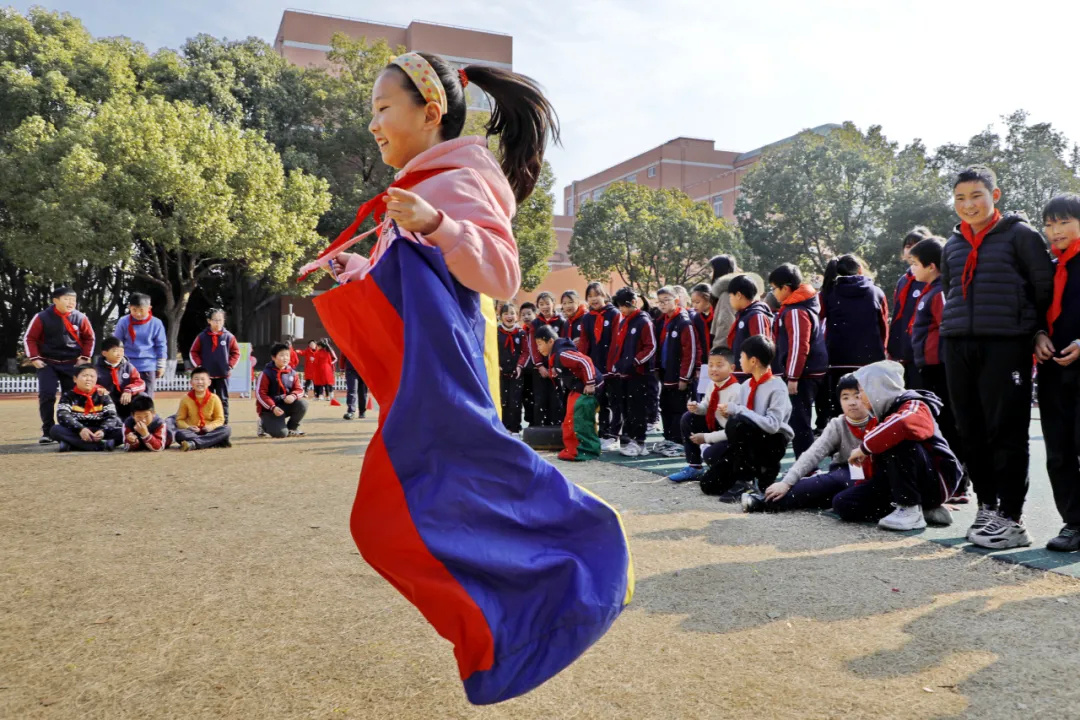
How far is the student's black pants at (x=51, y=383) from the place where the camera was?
376 inches

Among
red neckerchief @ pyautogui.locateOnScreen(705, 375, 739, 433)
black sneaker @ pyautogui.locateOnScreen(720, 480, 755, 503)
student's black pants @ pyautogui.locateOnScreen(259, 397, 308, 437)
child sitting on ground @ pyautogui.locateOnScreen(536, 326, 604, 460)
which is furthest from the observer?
student's black pants @ pyautogui.locateOnScreen(259, 397, 308, 437)

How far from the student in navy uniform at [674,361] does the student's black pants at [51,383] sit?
6.75 m

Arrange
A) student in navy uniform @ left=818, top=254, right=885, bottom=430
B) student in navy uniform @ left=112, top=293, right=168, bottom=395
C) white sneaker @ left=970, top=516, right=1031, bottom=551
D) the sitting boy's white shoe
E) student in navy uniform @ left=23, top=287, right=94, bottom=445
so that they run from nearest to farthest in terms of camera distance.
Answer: white sneaker @ left=970, top=516, right=1031, bottom=551, the sitting boy's white shoe, student in navy uniform @ left=818, top=254, right=885, bottom=430, student in navy uniform @ left=23, top=287, right=94, bottom=445, student in navy uniform @ left=112, top=293, right=168, bottom=395

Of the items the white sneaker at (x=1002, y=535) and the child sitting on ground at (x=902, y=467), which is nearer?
the white sneaker at (x=1002, y=535)

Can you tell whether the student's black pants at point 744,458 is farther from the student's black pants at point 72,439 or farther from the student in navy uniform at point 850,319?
the student's black pants at point 72,439

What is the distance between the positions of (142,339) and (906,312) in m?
8.58

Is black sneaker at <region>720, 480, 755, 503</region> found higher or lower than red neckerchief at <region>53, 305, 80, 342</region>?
lower

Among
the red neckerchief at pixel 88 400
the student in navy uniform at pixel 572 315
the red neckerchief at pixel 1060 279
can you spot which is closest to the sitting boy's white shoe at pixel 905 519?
the red neckerchief at pixel 1060 279

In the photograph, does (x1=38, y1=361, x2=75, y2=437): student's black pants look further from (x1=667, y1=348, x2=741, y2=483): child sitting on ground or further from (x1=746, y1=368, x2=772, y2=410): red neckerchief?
(x1=746, y1=368, x2=772, y2=410): red neckerchief

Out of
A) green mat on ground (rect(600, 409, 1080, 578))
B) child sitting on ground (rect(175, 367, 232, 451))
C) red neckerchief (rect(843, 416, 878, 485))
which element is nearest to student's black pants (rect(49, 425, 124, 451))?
child sitting on ground (rect(175, 367, 232, 451))

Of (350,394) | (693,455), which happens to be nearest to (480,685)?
(693,455)

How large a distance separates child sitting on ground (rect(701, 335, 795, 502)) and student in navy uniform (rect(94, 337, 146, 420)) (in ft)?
23.1

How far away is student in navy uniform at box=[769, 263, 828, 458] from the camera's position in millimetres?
6973

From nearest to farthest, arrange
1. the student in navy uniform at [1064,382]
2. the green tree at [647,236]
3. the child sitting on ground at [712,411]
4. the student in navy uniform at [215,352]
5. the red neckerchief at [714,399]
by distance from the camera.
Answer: the student in navy uniform at [1064,382] < the child sitting on ground at [712,411] < the red neckerchief at [714,399] < the student in navy uniform at [215,352] < the green tree at [647,236]
